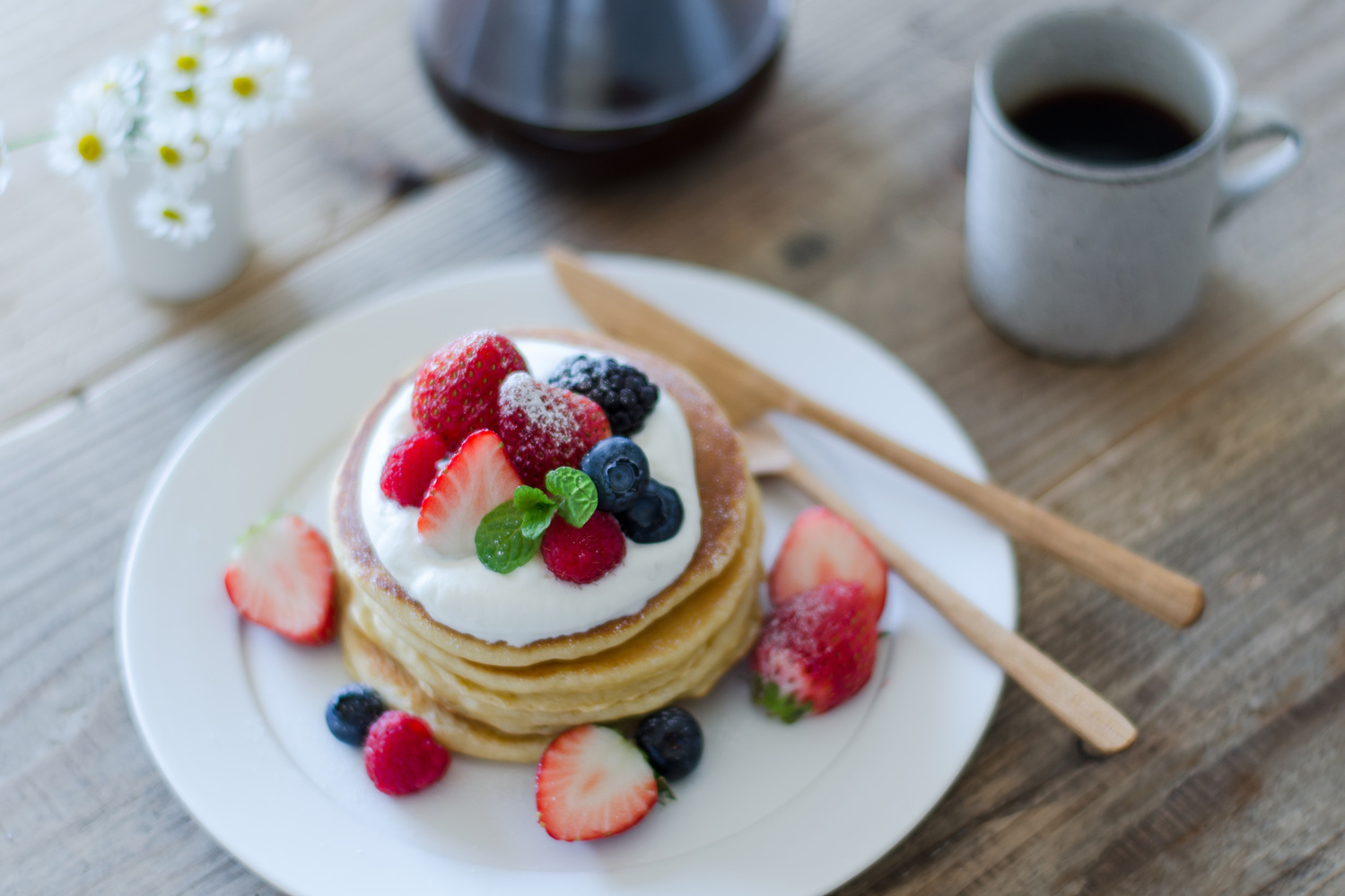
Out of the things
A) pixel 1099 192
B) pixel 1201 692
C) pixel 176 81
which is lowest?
pixel 1201 692

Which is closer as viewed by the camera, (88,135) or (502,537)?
(502,537)

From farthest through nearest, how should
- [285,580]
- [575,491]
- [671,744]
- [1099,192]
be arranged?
1. [1099,192]
2. [285,580]
3. [671,744]
4. [575,491]

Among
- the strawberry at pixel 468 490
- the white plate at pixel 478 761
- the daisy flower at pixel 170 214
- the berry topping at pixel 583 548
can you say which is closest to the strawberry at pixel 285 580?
the white plate at pixel 478 761

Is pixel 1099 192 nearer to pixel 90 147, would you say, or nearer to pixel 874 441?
pixel 874 441

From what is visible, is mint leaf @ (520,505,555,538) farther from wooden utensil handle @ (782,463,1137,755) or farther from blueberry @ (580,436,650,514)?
wooden utensil handle @ (782,463,1137,755)

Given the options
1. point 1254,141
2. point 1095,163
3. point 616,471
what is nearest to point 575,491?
point 616,471

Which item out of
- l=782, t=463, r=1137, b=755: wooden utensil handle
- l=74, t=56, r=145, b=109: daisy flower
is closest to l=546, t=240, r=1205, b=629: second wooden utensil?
l=782, t=463, r=1137, b=755: wooden utensil handle

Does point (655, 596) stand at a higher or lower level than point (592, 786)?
higher

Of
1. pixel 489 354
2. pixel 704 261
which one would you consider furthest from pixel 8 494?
pixel 704 261
